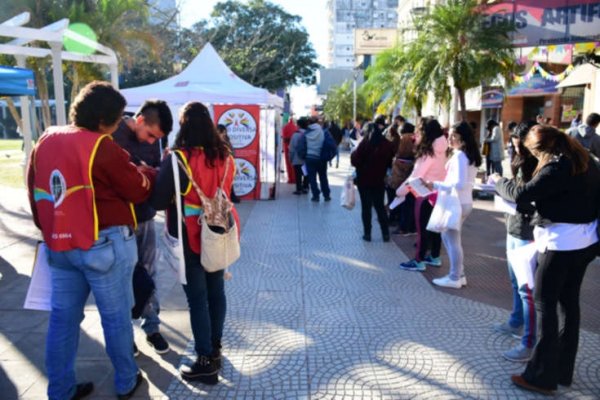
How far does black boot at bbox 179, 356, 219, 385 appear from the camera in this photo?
3.23 metres

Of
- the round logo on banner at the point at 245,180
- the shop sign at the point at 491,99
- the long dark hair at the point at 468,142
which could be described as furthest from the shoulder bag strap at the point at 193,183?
the shop sign at the point at 491,99

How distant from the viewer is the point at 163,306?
4.59 m

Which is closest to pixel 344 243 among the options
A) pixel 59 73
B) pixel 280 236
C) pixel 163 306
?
pixel 280 236

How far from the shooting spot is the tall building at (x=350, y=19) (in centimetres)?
10825

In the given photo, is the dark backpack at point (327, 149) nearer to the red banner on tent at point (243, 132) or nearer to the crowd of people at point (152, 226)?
the red banner on tent at point (243, 132)

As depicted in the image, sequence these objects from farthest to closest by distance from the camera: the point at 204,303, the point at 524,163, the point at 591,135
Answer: the point at 591,135 < the point at 524,163 < the point at 204,303

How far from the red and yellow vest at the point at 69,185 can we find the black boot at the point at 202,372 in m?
1.14

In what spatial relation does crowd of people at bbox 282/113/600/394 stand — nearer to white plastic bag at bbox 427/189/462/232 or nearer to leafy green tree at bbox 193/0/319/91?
white plastic bag at bbox 427/189/462/232

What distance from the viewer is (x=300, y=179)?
11.4 m

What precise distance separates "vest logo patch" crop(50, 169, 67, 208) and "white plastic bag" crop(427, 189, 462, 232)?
3.46 m

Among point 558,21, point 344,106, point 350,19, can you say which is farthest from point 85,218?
point 350,19

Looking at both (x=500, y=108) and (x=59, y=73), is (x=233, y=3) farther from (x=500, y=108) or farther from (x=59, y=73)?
(x=59, y=73)

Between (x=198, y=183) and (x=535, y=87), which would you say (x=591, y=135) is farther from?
(x=535, y=87)

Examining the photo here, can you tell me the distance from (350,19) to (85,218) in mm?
116910
